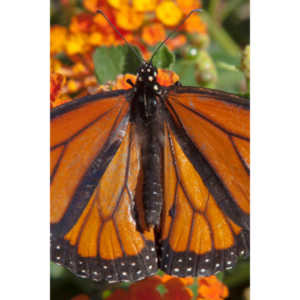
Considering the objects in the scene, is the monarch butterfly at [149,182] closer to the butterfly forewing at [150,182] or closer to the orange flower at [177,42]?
the butterfly forewing at [150,182]

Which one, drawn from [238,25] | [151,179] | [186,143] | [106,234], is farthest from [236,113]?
[238,25]

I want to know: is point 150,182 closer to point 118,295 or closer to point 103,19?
point 118,295

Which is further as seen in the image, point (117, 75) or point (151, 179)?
point (117, 75)

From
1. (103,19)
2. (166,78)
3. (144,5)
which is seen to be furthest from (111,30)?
(166,78)

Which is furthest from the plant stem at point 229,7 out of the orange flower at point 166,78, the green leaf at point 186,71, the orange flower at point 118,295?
the orange flower at point 118,295

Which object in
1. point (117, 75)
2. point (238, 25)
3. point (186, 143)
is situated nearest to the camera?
point (186, 143)

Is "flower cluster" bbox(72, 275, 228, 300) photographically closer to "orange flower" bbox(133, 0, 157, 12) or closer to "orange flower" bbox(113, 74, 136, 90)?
"orange flower" bbox(113, 74, 136, 90)
